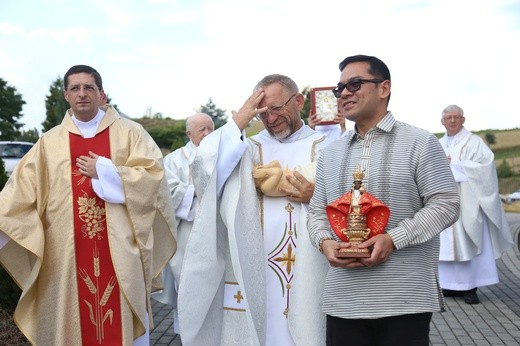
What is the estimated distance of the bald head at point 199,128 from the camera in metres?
7.92

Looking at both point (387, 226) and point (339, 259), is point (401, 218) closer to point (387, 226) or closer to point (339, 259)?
point (387, 226)

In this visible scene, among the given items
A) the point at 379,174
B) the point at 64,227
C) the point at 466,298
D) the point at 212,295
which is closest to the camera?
the point at 379,174

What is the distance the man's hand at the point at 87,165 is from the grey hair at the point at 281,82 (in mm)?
1175

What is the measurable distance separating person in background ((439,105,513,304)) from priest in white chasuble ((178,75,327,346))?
552 centimetres

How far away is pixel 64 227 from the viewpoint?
16.4 feet

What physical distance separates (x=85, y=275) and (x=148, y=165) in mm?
809

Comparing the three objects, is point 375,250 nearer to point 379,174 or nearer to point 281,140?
point 379,174

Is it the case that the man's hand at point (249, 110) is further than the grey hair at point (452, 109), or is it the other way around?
the grey hair at point (452, 109)

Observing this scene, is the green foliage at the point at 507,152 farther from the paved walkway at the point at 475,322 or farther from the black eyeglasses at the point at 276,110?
the black eyeglasses at the point at 276,110

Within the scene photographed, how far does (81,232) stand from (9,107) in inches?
2311

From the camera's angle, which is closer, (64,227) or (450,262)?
(64,227)

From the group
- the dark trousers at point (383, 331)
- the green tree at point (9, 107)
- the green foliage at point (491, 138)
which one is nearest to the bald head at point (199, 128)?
the dark trousers at point (383, 331)

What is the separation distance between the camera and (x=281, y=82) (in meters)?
4.55

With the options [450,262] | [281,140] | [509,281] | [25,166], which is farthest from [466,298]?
[25,166]
